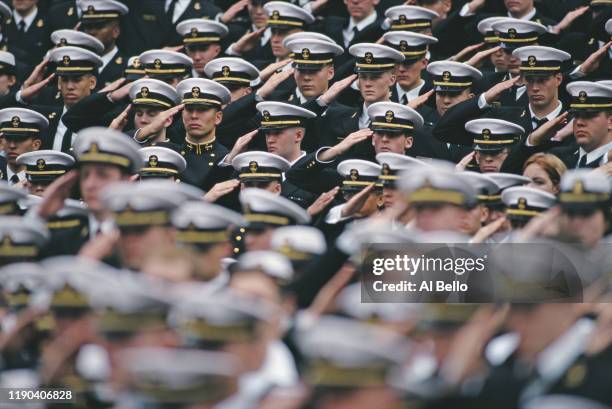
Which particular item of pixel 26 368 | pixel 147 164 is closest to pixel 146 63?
pixel 147 164

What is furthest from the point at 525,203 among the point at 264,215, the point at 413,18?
the point at 413,18

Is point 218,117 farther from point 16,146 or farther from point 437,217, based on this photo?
point 437,217

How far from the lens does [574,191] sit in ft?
29.7

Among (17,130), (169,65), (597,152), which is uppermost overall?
(597,152)

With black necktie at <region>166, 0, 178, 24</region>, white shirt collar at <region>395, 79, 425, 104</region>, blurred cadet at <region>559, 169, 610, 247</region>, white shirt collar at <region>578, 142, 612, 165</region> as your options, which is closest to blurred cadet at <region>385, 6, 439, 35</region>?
white shirt collar at <region>395, 79, 425, 104</region>

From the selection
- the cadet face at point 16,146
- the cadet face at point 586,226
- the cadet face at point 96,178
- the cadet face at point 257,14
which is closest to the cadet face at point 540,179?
the cadet face at point 586,226

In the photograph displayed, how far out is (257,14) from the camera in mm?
15602

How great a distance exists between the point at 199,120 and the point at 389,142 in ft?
5.52

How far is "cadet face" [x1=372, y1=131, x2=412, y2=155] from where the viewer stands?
12.5 meters

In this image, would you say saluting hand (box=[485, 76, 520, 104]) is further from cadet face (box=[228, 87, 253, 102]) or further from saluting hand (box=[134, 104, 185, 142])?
saluting hand (box=[134, 104, 185, 142])

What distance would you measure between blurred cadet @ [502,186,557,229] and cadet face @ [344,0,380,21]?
4.95 m

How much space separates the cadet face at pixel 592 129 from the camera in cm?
1195

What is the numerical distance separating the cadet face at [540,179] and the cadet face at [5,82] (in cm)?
588

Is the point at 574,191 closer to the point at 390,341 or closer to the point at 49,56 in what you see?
the point at 390,341
